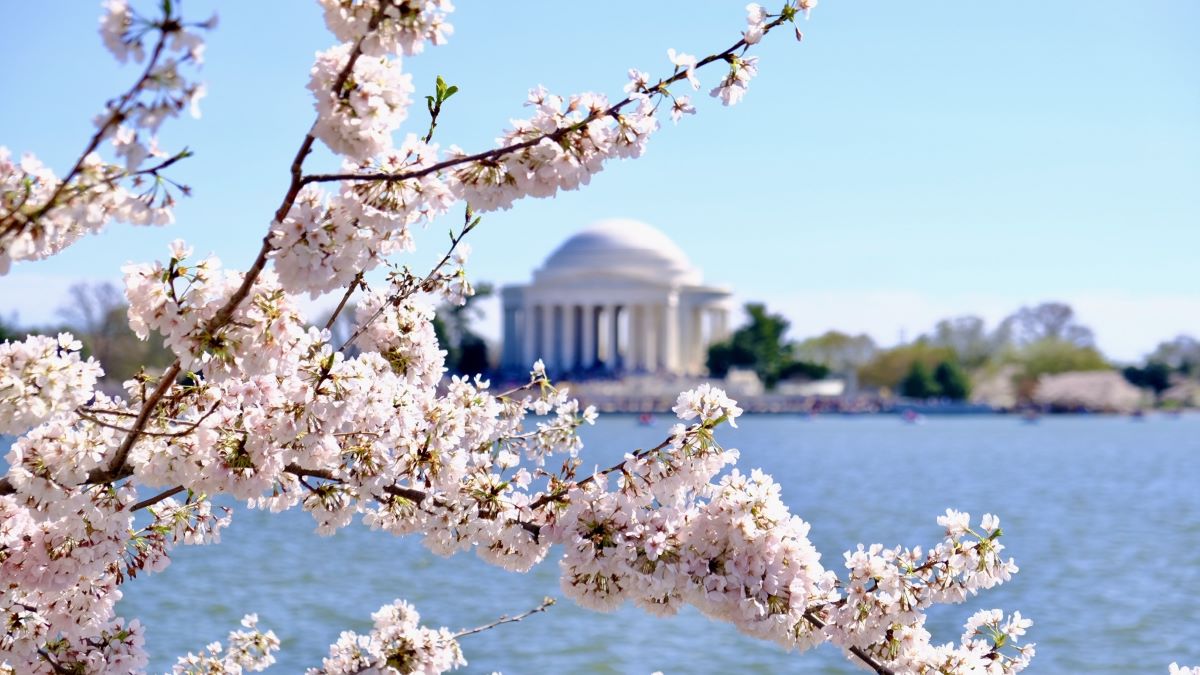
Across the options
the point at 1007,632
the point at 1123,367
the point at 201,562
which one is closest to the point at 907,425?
the point at 1123,367

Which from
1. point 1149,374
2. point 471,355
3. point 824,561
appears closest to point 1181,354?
point 1149,374

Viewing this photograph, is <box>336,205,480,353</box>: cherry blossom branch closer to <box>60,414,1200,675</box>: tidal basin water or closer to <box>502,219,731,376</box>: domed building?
<box>60,414,1200,675</box>: tidal basin water

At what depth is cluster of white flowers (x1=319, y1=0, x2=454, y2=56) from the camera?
2.79 m

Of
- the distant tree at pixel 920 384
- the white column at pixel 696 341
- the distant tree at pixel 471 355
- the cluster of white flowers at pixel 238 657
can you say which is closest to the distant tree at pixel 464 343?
the distant tree at pixel 471 355

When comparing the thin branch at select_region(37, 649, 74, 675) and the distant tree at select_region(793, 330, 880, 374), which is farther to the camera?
the distant tree at select_region(793, 330, 880, 374)

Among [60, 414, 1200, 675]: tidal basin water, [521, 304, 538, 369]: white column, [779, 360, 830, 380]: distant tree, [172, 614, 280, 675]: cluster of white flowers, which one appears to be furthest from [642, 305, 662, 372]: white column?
[172, 614, 280, 675]: cluster of white flowers

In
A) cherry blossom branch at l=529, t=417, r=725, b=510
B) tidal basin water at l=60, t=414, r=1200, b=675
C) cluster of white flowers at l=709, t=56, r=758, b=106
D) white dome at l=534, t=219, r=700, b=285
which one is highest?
white dome at l=534, t=219, r=700, b=285

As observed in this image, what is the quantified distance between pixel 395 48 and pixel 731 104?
929 mm

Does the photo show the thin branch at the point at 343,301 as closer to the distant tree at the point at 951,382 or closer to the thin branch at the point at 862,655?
the thin branch at the point at 862,655

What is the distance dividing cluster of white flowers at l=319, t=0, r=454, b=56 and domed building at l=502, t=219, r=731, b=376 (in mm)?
85667

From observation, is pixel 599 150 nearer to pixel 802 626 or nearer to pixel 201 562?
pixel 802 626

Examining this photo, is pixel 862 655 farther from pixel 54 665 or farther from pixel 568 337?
pixel 568 337

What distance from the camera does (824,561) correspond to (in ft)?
60.8

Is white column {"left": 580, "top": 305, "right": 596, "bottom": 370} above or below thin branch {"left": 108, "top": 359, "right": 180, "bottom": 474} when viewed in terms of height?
above
